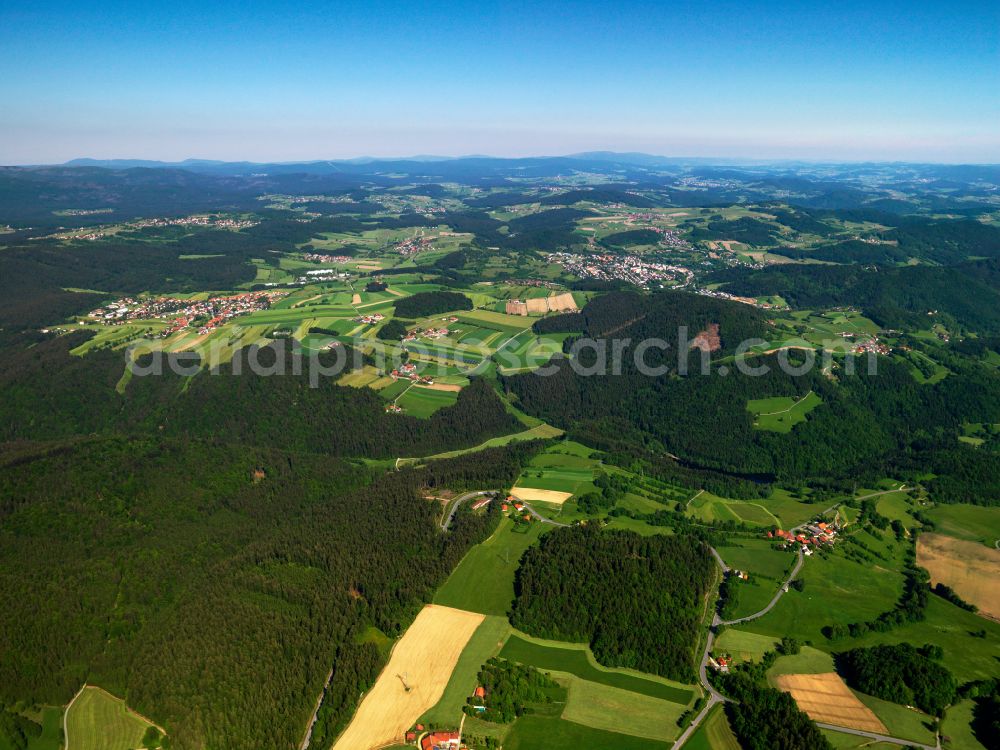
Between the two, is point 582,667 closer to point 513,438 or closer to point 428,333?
point 513,438

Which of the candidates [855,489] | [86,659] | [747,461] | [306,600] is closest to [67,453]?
[86,659]

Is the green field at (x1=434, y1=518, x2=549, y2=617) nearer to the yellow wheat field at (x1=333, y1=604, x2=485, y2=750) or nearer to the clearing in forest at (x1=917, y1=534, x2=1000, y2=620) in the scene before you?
the yellow wheat field at (x1=333, y1=604, x2=485, y2=750)

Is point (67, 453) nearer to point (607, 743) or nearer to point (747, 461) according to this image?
point (607, 743)

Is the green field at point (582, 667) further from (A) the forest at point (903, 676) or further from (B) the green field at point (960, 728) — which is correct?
(B) the green field at point (960, 728)

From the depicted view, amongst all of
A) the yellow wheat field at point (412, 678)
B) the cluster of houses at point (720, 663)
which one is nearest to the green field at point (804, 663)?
the cluster of houses at point (720, 663)

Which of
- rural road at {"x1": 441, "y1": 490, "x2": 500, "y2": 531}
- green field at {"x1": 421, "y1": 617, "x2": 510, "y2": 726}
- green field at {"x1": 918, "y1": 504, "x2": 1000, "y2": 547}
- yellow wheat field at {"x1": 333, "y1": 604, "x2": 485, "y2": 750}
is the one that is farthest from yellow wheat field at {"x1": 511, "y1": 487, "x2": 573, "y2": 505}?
green field at {"x1": 918, "y1": 504, "x2": 1000, "y2": 547}

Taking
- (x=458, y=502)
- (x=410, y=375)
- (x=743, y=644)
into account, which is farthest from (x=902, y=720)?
(x=410, y=375)
